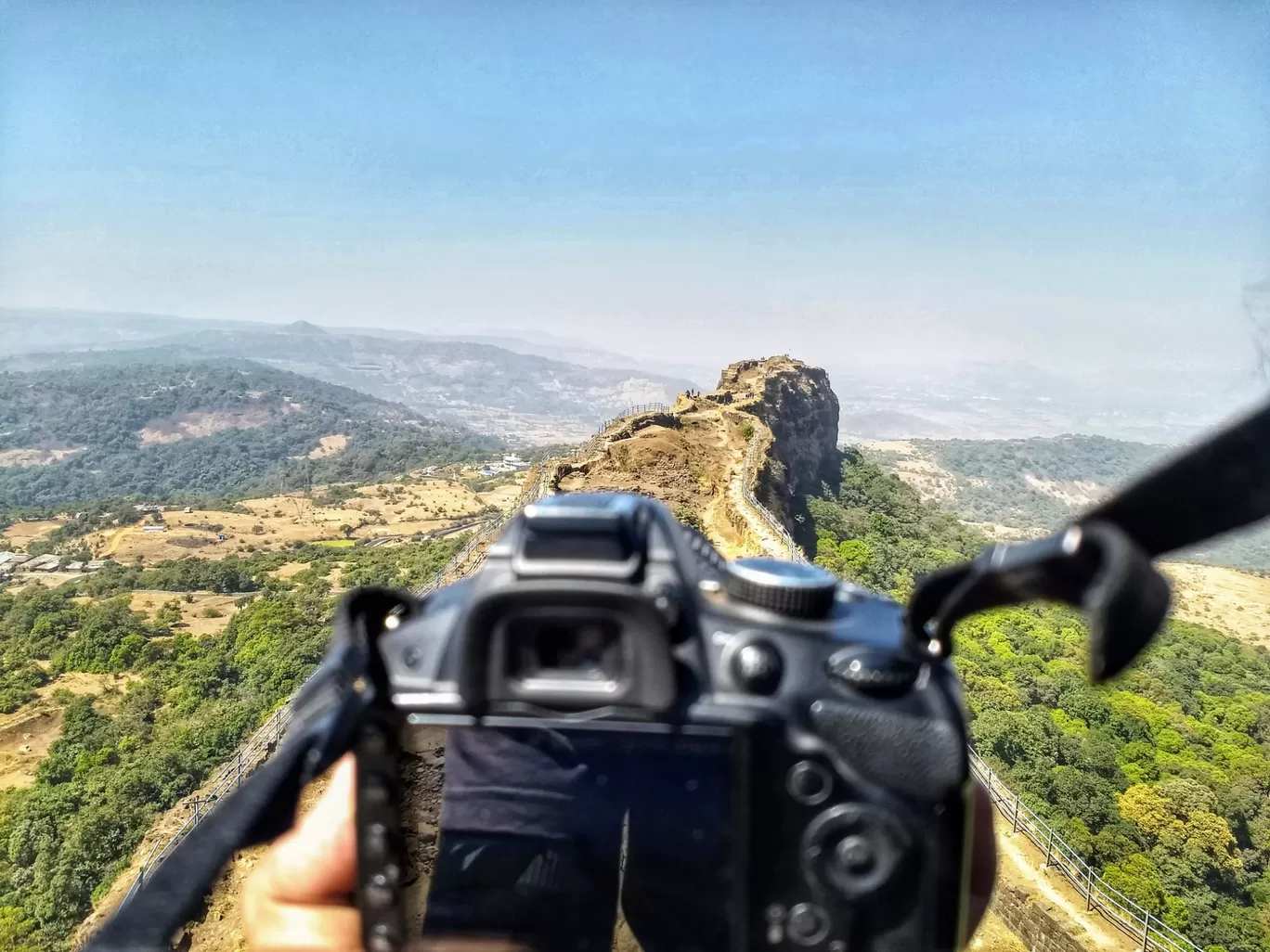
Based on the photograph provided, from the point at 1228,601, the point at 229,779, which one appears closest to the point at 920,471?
the point at 1228,601

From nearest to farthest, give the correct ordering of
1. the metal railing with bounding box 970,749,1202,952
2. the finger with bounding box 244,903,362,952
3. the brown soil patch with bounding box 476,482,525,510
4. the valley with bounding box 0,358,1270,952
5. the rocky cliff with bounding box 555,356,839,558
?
1. the finger with bounding box 244,903,362,952
2. the metal railing with bounding box 970,749,1202,952
3. the valley with bounding box 0,358,1270,952
4. the rocky cliff with bounding box 555,356,839,558
5. the brown soil patch with bounding box 476,482,525,510

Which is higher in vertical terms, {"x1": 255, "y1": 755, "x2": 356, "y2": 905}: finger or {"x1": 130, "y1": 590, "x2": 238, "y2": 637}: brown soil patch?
{"x1": 255, "y1": 755, "x2": 356, "y2": 905}: finger

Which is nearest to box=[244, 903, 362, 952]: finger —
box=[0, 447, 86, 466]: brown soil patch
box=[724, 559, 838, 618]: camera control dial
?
box=[724, 559, 838, 618]: camera control dial

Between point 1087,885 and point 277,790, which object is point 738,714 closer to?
point 277,790

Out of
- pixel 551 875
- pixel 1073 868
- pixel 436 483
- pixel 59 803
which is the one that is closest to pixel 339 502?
pixel 436 483

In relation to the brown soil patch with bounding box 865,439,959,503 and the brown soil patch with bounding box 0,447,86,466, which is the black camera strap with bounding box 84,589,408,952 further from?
the brown soil patch with bounding box 0,447,86,466
